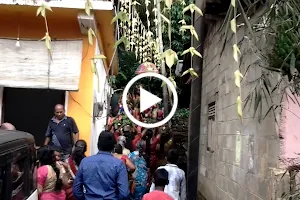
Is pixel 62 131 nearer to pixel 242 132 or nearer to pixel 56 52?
pixel 56 52

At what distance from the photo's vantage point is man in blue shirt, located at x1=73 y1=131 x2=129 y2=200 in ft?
16.9

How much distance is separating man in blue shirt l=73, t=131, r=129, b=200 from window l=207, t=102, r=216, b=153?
2581mm

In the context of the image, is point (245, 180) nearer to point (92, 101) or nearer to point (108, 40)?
point (92, 101)

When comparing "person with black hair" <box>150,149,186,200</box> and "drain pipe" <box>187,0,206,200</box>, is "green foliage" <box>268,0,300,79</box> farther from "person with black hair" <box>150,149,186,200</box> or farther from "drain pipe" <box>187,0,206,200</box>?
"drain pipe" <box>187,0,206,200</box>

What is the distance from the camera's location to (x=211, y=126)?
775 cm

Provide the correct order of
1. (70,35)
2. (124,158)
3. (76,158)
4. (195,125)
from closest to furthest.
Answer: (76,158) → (124,158) → (70,35) → (195,125)

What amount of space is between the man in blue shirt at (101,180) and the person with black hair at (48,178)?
33cm

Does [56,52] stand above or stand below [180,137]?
above

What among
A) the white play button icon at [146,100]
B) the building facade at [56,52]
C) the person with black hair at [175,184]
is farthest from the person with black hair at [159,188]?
the building facade at [56,52]

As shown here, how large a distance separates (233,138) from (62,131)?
3179 mm

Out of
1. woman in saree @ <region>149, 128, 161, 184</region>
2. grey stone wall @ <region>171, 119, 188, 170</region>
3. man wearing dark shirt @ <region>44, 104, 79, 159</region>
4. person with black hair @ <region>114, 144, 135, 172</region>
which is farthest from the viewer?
grey stone wall @ <region>171, 119, 188, 170</region>

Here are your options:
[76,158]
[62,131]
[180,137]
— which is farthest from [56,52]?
[180,137]

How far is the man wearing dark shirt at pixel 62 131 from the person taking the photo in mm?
7805

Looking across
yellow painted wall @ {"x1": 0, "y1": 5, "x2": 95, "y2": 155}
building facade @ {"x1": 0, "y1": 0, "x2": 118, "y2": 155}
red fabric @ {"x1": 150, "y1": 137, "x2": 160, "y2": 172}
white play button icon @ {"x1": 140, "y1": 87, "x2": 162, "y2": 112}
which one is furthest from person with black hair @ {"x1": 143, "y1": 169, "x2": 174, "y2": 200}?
red fabric @ {"x1": 150, "y1": 137, "x2": 160, "y2": 172}
